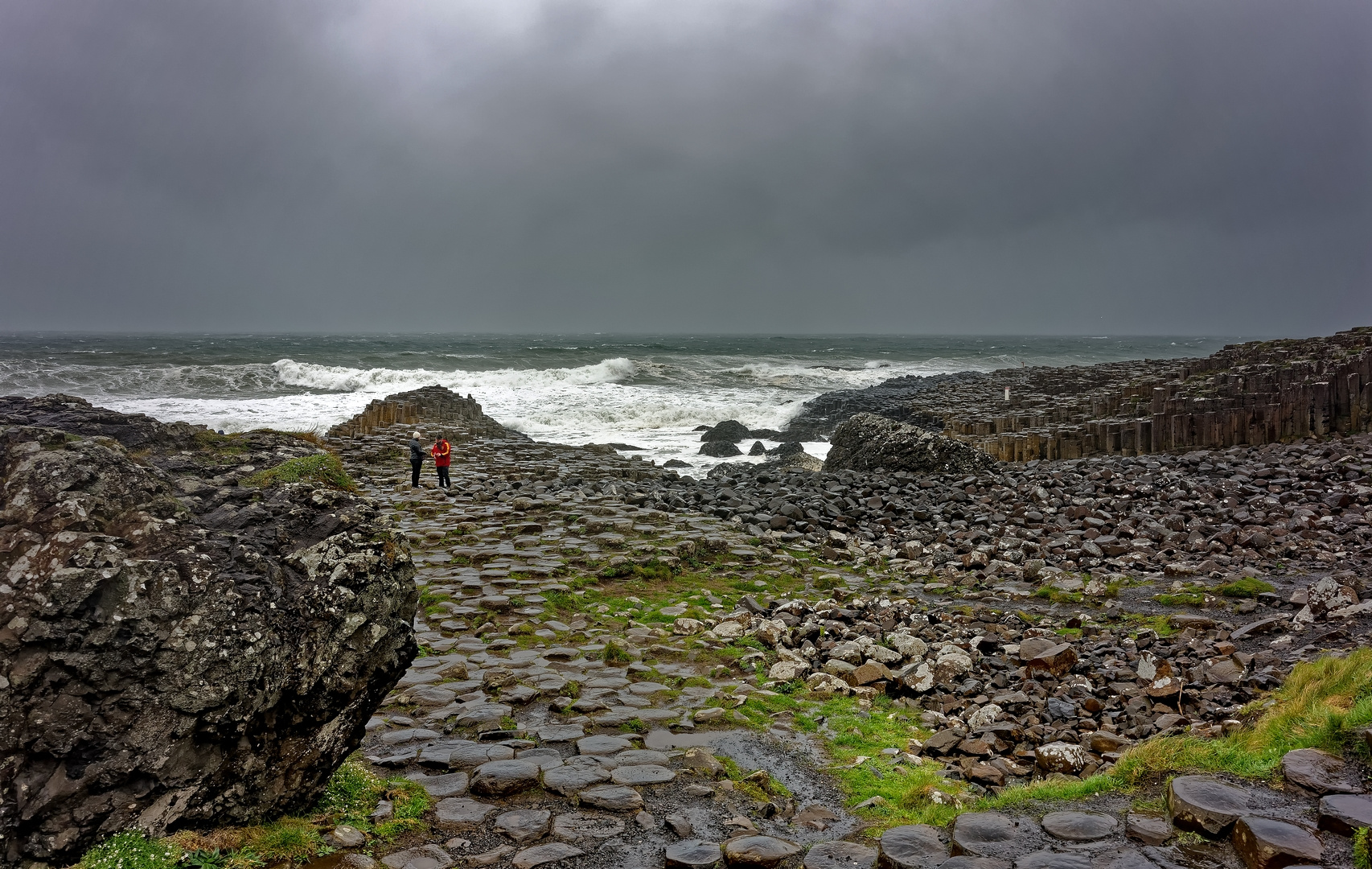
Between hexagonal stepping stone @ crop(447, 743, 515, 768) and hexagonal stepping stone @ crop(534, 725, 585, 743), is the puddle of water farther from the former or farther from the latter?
hexagonal stepping stone @ crop(447, 743, 515, 768)

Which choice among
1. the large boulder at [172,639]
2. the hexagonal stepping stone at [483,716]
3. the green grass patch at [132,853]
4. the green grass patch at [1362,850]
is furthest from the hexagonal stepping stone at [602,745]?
the green grass patch at [1362,850]

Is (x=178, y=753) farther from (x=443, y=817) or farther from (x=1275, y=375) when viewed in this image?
(x=1275, y=375)

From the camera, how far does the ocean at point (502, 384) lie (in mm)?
31219

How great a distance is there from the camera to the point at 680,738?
542cm

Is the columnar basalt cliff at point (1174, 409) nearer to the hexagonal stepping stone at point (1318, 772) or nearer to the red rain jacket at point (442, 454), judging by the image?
the red rain jacket at point (442, 454)

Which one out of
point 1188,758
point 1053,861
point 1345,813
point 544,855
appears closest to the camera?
point 1345,813

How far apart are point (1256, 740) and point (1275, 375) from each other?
62.3 feet

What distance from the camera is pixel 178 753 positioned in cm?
333

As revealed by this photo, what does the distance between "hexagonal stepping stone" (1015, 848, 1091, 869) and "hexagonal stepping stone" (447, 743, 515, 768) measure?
2.96m

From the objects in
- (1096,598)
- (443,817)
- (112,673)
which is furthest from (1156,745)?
(112,673)

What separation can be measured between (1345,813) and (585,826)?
3.37 metres

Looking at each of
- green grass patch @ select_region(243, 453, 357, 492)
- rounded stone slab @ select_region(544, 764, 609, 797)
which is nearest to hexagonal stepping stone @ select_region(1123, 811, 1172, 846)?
rounded stone slab @ select_region(544, 764, 609, 797)

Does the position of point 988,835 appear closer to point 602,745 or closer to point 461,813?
point 602,745

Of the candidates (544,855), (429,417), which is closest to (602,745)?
(544,855)
